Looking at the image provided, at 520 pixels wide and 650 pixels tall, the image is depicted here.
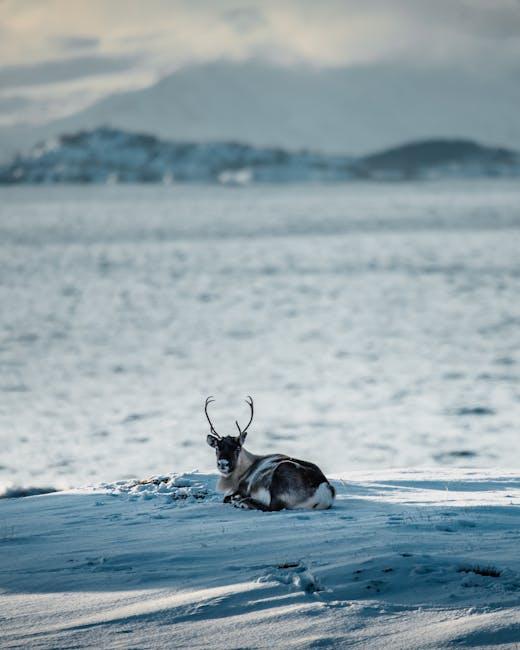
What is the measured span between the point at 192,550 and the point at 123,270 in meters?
43.6

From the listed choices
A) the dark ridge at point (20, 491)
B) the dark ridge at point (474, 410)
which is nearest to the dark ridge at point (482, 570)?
the dark ridge at point (20, 491)

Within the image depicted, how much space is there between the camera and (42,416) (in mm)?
17312

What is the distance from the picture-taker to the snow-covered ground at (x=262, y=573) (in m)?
5.17

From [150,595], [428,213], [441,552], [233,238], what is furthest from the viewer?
[428,213]

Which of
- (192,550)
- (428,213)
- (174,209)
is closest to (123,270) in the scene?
(192,550)

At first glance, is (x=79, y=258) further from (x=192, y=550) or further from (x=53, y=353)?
(x=192, y=550)

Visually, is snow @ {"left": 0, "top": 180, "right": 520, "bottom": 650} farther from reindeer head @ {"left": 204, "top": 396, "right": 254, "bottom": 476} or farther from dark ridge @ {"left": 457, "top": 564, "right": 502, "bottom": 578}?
reindeer head @ {"left": 204, "top": 396, "right": 254, "bottom": 476}

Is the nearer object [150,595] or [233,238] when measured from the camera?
[150,595]

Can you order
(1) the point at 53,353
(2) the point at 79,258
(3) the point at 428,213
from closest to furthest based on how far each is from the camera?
(1) the point at 53,353, (2) the point at 79,258, (3) the point at 428,213

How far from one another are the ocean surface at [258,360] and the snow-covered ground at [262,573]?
17.6 ft

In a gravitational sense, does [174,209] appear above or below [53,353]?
above

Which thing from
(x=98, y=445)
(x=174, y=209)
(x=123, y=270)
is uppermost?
(x=174, y=209)

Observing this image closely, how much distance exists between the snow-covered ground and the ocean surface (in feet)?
17.6

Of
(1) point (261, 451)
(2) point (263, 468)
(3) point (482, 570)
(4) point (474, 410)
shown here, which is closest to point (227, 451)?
(2) point (263, 468)
